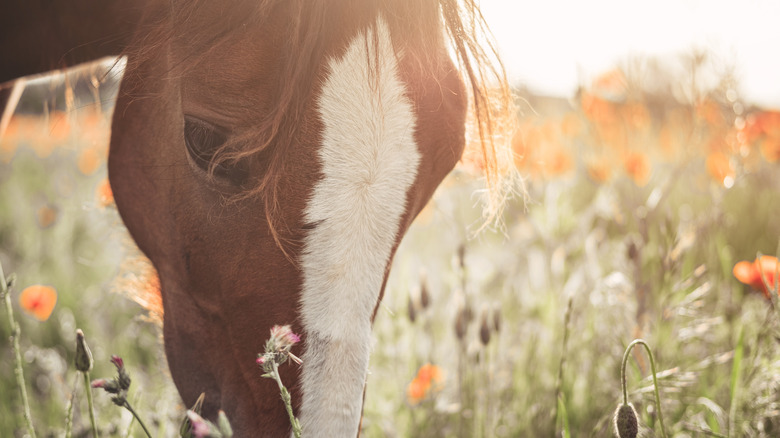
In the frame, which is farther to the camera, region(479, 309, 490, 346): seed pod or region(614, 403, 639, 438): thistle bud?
region(479, 309, 490, 346): seed pod

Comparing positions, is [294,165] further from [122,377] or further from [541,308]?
[541,308]

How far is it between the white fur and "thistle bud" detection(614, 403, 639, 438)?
0.48m

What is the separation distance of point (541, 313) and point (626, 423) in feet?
5.42

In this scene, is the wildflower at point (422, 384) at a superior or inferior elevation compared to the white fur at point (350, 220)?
inferior

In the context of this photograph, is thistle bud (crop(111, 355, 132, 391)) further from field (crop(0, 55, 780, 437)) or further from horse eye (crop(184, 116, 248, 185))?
horse eye (crop(184, 116, 248, 185))

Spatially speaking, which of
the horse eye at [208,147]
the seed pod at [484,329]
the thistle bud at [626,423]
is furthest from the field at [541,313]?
the horse eye at [208,147]

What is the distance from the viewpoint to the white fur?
101cm

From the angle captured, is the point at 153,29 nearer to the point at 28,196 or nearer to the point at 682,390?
the point at 682,390

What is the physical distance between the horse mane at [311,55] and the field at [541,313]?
21 cm

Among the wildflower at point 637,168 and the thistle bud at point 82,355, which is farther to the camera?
the wildflower at point 637,168

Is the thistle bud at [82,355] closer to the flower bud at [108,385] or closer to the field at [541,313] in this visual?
the flower bud at [108,385]

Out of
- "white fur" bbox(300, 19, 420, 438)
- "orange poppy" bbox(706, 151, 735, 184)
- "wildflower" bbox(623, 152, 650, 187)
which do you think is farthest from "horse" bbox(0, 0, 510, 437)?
"orange poppy" bbox(706, 151, 735, 184)

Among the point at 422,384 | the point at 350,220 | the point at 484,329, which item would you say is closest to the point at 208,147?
the point at 350,220

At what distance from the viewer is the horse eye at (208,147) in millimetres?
1137
